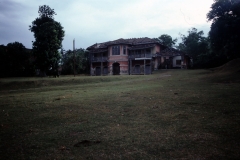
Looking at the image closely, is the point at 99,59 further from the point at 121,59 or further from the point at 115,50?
the point at 121,59

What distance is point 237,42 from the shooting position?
2344cm

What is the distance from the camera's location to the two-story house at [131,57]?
146 feet

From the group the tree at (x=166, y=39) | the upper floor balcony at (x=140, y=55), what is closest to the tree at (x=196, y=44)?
the tree at (x=166, y=39)

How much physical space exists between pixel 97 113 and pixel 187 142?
13.0 feet

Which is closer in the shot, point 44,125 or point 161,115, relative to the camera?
point 44,125

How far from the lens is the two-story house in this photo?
146 feet

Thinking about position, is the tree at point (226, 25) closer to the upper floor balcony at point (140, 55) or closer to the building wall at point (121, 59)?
the upper floor balcony at point (140, 55)

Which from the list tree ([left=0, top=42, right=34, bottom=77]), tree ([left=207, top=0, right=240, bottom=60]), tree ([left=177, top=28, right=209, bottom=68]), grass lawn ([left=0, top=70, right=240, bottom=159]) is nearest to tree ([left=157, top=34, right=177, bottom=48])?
tree ([left=177, top=28, right=209, bottom=68])

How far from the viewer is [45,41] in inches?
1400

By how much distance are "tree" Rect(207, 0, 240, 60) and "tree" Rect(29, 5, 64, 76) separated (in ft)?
91.5

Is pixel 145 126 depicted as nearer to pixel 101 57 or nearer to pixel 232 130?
pixel 232 130

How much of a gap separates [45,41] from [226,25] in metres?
30.4

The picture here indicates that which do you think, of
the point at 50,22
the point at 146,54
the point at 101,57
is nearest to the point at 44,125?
the point at 50,22

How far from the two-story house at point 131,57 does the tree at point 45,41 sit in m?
14.2
